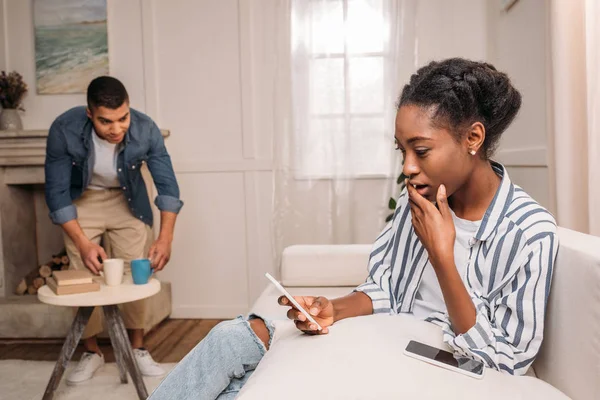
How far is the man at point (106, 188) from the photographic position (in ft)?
8.89

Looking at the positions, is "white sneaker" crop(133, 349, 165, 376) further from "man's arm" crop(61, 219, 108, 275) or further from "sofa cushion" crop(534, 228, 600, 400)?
"sofa cushion" crop(534, 228, 600, 400)

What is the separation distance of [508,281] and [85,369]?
2210 mm

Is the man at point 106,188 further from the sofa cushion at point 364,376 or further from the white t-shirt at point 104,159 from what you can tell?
the sofa cushion at point 364,376

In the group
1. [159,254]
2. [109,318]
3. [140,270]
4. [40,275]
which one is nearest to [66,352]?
[109,318]

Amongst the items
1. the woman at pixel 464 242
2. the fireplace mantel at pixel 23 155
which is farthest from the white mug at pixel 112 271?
the fireplace mantel at pixel 23 155

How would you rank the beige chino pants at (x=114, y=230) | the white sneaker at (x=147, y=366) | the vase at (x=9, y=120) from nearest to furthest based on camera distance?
1. the white sneaker at (x=147, y=366)
2. the beige chino pants at (x=114, y=230)
3. the vase at (x=9, y=120)

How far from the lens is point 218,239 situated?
4051mm

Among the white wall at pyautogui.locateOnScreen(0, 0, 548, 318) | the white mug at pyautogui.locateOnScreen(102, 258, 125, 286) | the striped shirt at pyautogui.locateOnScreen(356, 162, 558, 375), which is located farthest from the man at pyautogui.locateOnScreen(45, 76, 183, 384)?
the striped shirt at pyautogui.locateOnScreen(356, 162, 558, 375)

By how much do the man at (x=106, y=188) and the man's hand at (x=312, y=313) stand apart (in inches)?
58.8

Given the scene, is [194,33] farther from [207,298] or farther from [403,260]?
[403,260]

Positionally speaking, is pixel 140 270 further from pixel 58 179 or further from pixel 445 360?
pixel 445 360

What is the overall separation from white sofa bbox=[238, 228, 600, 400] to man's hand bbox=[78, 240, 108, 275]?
1500 millimetres

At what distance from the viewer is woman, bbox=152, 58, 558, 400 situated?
1267mm

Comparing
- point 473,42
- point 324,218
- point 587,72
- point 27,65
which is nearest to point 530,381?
point 587,72
